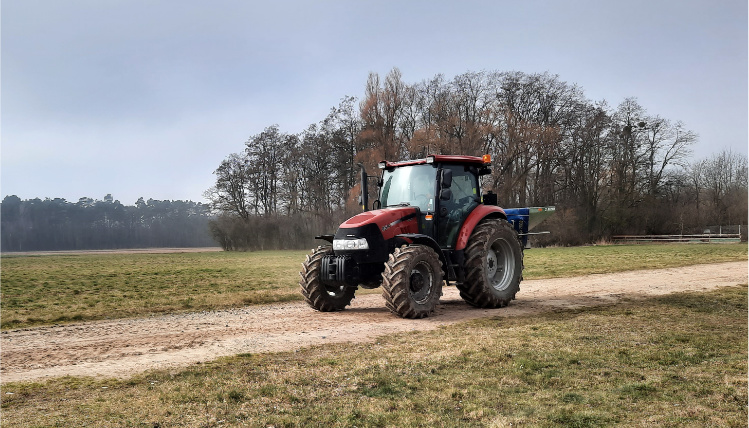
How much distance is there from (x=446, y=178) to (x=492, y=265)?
2.35 metres

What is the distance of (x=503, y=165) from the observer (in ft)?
145

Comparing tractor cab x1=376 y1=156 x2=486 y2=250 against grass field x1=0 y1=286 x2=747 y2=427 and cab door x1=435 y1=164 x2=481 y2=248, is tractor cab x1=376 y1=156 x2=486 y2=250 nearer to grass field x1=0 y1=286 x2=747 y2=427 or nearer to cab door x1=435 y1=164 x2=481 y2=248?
cab door x1=435 y1=164 x2=481 y2=248

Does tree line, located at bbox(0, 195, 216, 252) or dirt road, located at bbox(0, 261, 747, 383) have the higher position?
tree line, located at bbox(0, 195, 216, 252)

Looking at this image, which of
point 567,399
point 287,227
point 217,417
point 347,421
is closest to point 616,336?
point 567,399

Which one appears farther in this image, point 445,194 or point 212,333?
point 445,194

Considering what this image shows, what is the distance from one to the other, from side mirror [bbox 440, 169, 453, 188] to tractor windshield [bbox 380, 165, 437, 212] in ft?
0.70

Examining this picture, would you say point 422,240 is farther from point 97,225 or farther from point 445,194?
point 97,225

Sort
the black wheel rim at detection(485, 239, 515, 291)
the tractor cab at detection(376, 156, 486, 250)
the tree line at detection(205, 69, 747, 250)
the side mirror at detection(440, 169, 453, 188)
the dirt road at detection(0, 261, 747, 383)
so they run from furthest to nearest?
the tree line at detection(205, 69, 747, 250), the black wheel rim at detection(485, 239, 515, 291), the tractor cab at detection(376, 156, 486, 250), the side mirror at detection(440, 169, 453, 188), the dirt road at detection(0, 261, 747, 383)

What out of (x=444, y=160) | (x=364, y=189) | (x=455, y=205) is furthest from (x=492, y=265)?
(x=364, y=189)

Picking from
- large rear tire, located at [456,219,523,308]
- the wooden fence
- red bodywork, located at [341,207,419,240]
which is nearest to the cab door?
large rear tire, located at [456,219,523,308]

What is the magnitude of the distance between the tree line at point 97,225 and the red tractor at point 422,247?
88.3 metres

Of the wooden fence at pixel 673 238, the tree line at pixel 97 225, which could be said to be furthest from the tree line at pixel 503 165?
the tree line at pixel 97 225

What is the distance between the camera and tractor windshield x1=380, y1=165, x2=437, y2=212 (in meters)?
11.2

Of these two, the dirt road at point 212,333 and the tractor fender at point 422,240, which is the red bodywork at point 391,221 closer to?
the tractor fender at point 422,240
